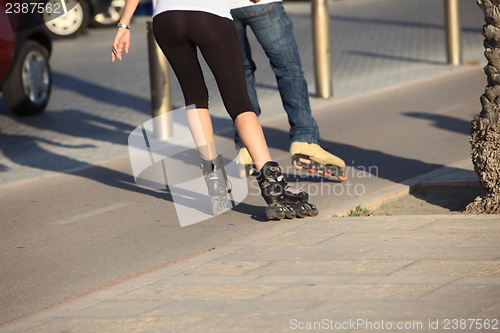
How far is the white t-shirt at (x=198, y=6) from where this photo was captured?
169 inches

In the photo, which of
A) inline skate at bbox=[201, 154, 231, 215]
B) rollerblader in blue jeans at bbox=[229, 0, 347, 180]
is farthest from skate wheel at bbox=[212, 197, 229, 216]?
rollerblader in blue jeans at bbox=[229, 0, 347, 180]

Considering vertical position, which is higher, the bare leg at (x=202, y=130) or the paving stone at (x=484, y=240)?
the bare leg at (x=202, y=130)

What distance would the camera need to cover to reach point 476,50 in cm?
1430

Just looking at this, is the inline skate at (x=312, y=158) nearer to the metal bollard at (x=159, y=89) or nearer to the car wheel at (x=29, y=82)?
the metal bollard at (x=159, y=89)

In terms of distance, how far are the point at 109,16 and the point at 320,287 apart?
17654 millimetres

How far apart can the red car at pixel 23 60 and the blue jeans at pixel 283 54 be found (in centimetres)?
395

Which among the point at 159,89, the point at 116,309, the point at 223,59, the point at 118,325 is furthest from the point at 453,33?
the point at 118,325

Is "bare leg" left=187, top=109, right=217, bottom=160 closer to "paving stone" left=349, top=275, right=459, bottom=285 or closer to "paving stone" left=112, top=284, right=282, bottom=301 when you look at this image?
"paving stone" left=112, top=284, right=282, bottom=301

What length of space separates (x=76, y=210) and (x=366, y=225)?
2.19 metres

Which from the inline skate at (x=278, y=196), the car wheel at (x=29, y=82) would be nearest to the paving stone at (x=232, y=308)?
the inline skate at (x=278, y=196)

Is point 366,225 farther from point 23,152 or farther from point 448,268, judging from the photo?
point 23,152

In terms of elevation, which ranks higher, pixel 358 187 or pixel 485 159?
pixel 485 159

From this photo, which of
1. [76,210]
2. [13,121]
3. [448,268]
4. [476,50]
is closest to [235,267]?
[448,268]

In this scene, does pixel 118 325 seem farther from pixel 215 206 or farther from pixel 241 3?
pixel 241 3
